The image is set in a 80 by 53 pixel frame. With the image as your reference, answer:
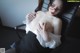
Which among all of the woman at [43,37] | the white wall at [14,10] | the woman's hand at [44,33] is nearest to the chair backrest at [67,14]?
the woman at [43,37]

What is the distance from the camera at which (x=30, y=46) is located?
1712mm

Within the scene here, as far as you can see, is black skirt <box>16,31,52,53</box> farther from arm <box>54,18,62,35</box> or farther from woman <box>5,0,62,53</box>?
arm <box>54,18,62,35</box>

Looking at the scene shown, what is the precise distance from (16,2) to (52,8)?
1418mm

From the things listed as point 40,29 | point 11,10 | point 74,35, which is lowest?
point 11,10

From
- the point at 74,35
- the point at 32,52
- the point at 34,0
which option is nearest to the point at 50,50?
the point at 32,52

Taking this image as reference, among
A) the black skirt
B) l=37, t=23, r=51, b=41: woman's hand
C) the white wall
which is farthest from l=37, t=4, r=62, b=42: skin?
the white wall

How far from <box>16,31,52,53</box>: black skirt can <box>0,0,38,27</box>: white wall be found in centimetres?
117

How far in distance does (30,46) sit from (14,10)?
1.48 meters

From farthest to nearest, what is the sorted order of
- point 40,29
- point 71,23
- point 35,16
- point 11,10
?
point 11,10 → point 35,16 → point 71,23 → point 40,29

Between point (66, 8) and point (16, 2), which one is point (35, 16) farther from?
point (16, 2)

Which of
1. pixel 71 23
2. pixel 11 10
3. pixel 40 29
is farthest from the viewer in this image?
pixel 11 10

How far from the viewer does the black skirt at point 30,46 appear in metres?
1.69

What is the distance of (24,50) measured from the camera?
5.67 feet

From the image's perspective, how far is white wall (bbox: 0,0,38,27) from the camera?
2.88m
